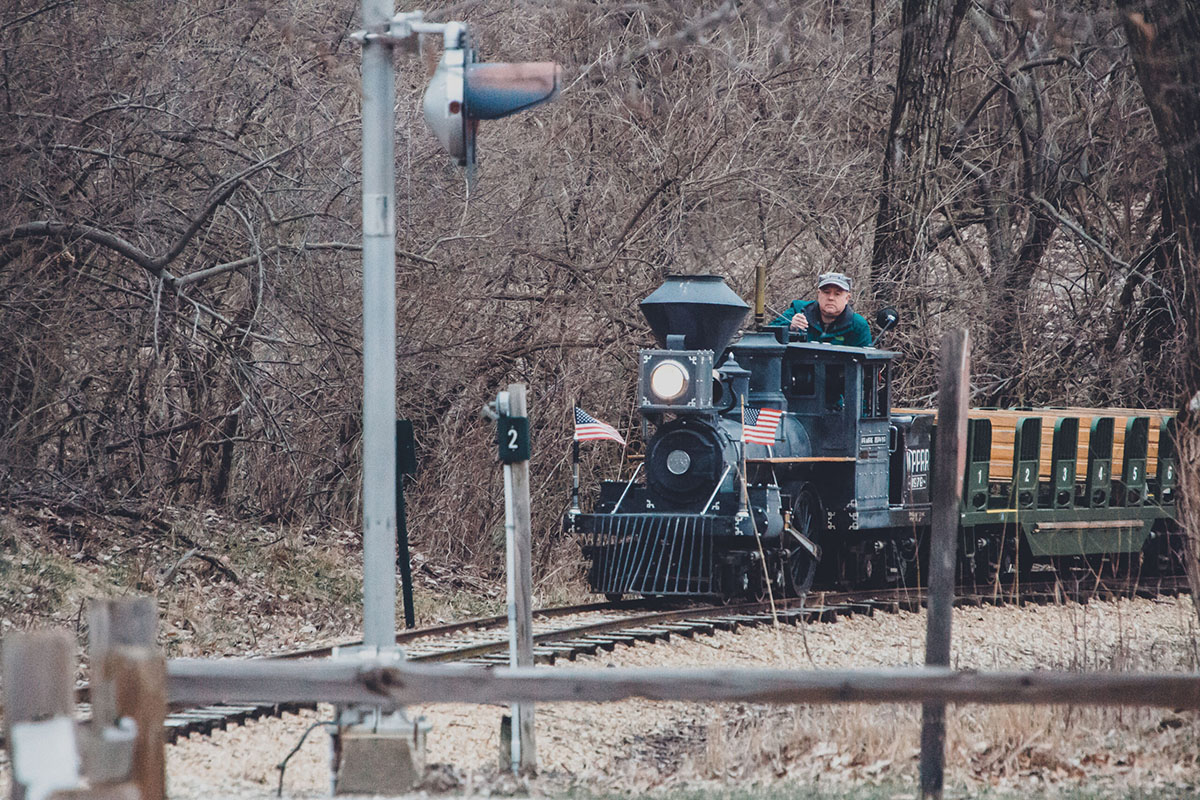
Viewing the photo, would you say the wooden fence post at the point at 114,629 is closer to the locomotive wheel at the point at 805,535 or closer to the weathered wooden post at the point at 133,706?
the weathered wooden post at the point at 133,706

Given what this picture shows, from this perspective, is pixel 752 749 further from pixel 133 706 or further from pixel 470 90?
pixel 133 706

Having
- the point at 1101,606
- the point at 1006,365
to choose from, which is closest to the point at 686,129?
the point at 1006,365

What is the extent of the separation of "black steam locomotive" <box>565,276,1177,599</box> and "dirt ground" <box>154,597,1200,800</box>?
305cm

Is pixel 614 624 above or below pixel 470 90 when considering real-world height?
below

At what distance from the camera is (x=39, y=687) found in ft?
14.7

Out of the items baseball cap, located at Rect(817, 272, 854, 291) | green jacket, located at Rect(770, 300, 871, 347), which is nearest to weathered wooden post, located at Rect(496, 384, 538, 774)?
baseball cap, located at Rect(817, 272, 854, 291)

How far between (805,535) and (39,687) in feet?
32.5

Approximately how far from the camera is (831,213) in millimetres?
18766

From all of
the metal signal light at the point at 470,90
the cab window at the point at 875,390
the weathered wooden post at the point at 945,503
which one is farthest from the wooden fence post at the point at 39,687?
the cab window at the point at 875,390

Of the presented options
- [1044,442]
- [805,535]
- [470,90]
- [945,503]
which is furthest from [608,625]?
[1044,442]

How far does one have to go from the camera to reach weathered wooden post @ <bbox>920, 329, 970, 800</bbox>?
6.58 metres

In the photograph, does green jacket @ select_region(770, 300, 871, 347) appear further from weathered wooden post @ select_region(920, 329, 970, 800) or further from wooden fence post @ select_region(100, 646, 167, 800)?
wooden fence post @ select_region(100, 646, 167, 800)

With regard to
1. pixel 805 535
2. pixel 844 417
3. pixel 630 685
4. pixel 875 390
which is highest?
pixel 875 390

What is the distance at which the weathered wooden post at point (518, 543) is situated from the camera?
7652mm
